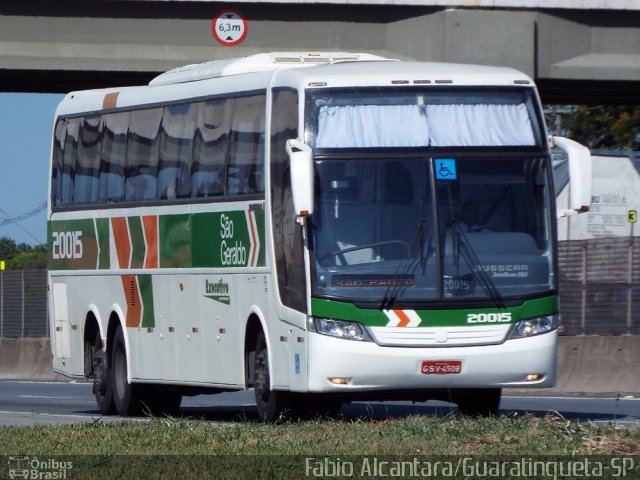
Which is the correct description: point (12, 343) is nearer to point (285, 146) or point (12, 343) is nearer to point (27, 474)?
point (285, 146)

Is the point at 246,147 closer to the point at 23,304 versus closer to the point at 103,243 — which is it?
the point at 103,243

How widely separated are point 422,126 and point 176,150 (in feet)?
12.0

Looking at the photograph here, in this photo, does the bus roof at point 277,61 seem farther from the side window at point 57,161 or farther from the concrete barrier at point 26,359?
the concrete barrier at point 26,359

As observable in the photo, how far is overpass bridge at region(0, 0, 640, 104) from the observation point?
25281 mm

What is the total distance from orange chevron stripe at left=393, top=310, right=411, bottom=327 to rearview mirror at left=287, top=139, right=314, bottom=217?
1.22 meters

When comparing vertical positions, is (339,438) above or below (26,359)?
above

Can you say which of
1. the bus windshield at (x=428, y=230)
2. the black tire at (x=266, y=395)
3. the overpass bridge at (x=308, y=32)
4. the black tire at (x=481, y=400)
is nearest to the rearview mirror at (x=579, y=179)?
the bus windshield at (x=428, y=230)

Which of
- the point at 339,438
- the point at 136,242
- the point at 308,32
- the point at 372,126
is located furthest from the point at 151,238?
the point at 308,32

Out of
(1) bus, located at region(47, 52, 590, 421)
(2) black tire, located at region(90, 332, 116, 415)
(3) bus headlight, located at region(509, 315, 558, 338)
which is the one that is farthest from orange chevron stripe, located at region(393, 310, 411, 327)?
(2) black tire, located at region(90, 332, 116, 415)

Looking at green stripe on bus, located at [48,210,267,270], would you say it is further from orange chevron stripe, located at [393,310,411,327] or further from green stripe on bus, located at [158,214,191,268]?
orange chevron stripe, located at [393,310,411,327]

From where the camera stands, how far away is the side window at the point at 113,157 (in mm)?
19688

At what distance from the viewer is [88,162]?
2072 centimetres

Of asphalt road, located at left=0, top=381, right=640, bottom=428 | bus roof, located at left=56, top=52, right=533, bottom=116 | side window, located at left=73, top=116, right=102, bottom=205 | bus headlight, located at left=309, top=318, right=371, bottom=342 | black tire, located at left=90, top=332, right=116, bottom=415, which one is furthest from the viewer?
side window, located at left=73, top=116, right=102, bottom=205

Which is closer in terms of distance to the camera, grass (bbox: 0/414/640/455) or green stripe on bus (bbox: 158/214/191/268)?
grass (bbox: 0/414/640/455)
